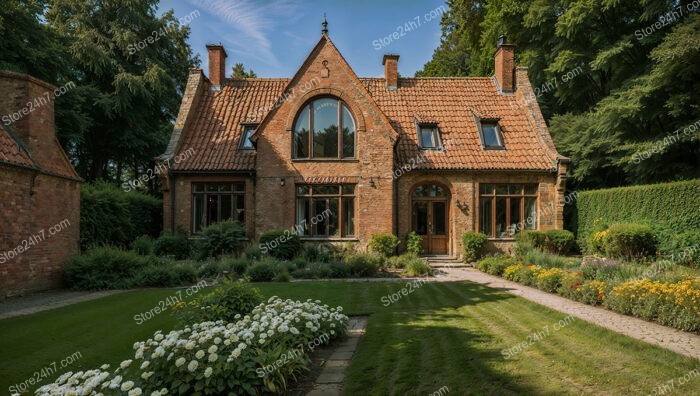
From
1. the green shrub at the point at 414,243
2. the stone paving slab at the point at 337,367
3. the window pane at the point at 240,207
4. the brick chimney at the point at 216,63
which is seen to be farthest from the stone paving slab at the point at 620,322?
the brick chimney at the point at 216,63

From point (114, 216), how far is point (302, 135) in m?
8.12

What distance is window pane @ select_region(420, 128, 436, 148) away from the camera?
18.7 meters

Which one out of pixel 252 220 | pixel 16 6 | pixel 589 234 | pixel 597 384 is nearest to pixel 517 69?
pixel 589 234

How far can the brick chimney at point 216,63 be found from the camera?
2070cm

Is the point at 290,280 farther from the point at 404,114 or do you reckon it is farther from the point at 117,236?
the point at 404,114

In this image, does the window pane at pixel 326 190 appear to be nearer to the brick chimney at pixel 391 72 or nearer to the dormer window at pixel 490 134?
the brick chimney at pixel 391 72

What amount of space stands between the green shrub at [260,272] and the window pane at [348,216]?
4797 millimetres

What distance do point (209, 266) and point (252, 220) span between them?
461 cm

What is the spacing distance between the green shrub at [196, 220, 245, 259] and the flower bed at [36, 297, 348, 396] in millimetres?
11170

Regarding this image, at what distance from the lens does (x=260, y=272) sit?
42.7ft

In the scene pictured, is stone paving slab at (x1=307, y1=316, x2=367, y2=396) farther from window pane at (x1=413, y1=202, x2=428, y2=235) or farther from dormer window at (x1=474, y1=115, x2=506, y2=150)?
dormer window at (x1=474, y1=115, x2=506, y2=150)

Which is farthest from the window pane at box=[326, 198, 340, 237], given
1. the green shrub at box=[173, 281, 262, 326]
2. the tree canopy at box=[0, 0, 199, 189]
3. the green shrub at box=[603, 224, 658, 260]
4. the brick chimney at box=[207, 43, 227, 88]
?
the tree canopy at box=[0, 0, 199, 189]

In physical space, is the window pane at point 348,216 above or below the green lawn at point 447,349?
above

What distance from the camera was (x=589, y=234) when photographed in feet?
58.6
